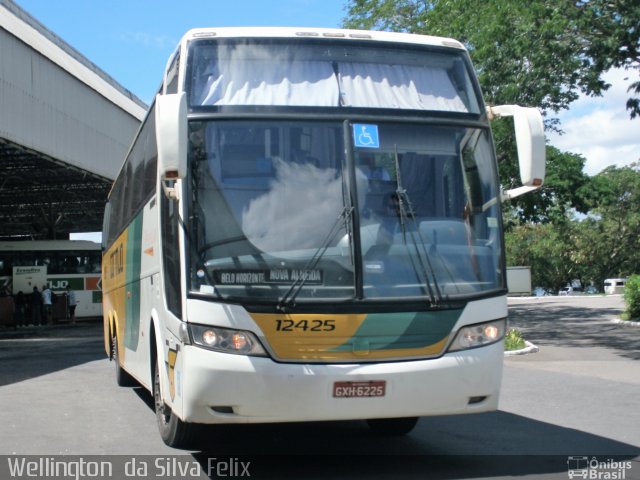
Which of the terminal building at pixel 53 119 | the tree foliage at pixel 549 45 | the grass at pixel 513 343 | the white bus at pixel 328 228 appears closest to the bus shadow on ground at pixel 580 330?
the grass at pixel 513 343

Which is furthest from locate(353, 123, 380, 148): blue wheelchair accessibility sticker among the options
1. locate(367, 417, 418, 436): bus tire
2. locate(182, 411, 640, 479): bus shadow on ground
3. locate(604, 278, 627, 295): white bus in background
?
locate(604, 278, 627, 295): white bus in background

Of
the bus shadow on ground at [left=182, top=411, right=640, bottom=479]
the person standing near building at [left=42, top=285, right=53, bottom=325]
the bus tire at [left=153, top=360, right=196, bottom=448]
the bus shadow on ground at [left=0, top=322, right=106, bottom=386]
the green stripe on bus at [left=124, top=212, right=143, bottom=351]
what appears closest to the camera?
the bus shadow on ground at [left=182, top=411, right=640, bottom=479]

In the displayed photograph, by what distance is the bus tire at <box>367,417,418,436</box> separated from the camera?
8.00 meters

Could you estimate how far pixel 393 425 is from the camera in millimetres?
8094

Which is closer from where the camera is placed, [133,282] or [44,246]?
[133,282]

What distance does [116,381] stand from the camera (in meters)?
13.3

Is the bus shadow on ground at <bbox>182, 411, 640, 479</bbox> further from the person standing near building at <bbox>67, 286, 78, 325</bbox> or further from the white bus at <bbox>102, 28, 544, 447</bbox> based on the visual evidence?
the person standing near building at <bbox>67, 286, 78, 325</bbox>

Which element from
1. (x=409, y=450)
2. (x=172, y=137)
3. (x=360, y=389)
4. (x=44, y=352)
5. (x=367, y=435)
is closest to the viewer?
(x=172, y=137)

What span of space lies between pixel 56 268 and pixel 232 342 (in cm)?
3217

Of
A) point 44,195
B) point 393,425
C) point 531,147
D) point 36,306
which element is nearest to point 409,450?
point 393,425

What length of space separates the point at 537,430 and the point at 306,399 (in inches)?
143

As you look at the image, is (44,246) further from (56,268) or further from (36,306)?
(36,306)

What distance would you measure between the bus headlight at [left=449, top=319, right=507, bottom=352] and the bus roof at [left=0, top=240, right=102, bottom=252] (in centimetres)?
3192

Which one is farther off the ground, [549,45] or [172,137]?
[549,45]
